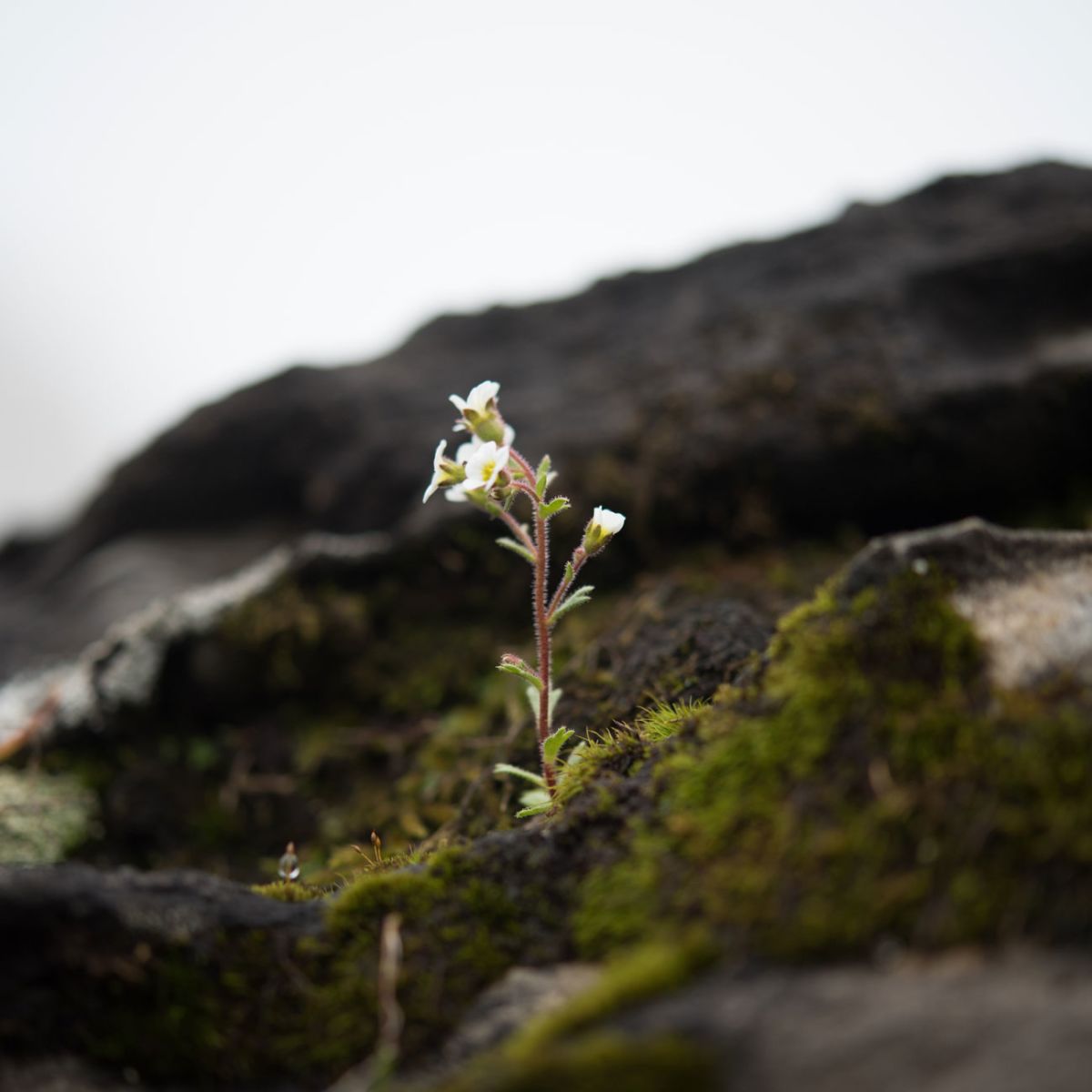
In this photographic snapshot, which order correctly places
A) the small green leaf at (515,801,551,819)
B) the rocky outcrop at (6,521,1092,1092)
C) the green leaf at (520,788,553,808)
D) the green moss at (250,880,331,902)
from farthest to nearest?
1. the green leaf at (520,788,553,808)
2. the small green leaf at (515,801,551,819)
3. the green moss at (250,880,331,902)
4. the rocky outcrop at (6,521,1092,1092)

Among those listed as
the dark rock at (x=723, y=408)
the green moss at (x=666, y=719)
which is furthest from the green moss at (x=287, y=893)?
the dark rock at (x=723, y=408)

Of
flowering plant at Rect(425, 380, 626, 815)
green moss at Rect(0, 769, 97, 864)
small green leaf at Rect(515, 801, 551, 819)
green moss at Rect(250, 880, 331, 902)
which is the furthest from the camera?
green moss at Rect(0, 769, 97, 864)

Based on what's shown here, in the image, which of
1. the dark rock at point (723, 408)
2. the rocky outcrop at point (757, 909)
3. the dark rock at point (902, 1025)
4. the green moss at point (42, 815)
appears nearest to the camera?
the dark rock at point (902, 1025)

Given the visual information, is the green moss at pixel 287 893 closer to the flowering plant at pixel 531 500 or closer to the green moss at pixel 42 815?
the flowering plant at pixel 531 500

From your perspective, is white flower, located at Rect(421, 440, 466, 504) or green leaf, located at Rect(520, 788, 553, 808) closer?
green leaf, located at Rect(520, 788, 553, 808)

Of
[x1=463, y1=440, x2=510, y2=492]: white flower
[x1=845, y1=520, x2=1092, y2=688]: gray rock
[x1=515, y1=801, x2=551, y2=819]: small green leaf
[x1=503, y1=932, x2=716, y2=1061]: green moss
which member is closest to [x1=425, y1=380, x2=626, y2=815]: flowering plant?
[x1=463, y1=440, x2=510, y2=492]: white flower

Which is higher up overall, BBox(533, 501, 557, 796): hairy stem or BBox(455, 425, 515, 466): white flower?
BBox(455, 425, 515, 466): white flower

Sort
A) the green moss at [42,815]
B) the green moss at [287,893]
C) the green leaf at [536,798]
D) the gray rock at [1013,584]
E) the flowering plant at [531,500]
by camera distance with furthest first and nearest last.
→ the green moss at [42,815] → the flowering plant at [531,500] → the green leaf at [536,798] → the green moss at [287,893] → the gray rock at [1013,584]

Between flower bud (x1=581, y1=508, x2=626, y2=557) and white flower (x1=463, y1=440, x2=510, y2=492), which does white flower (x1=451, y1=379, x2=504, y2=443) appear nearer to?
white flower (x1=463, y1=440, x2=510, y2=492)

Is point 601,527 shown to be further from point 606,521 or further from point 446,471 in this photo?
point 446,471

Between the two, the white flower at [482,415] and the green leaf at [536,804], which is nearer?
the green leaf at [536,804]
